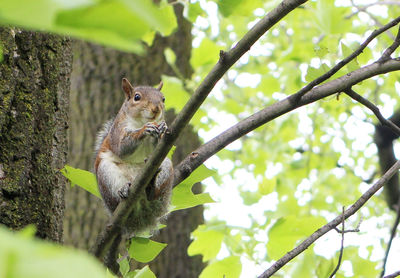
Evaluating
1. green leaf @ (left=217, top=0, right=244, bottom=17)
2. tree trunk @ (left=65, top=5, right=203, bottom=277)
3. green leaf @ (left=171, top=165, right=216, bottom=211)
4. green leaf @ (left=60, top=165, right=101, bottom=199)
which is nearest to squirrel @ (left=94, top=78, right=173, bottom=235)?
green leaf @ (left=171, top=165, right=216, bottom=211)

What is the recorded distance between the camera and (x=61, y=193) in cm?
148

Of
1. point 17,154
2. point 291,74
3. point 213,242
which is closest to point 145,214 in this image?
point 213,242

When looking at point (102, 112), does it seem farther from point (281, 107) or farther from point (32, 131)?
point (281, 107)

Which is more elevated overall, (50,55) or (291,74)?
(291,74)

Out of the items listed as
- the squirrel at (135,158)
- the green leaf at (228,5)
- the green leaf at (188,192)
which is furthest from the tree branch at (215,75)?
the squirrel at (135,158)

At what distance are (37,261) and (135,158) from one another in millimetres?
1949

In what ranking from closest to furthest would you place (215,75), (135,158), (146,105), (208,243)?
(215,75), (208,243), (135,158), (146,105)

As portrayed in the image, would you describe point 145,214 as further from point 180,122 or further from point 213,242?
point 180,122

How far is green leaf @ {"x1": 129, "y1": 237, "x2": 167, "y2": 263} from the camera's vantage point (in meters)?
1.44

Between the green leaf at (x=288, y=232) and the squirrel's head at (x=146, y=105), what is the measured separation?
2.76ft

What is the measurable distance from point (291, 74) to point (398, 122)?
34.7 inches

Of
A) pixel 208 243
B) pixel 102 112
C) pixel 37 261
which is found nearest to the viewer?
pixel 37 261

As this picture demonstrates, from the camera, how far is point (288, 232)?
182 centimetres

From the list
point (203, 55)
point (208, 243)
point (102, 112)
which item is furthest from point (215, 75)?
point (102, 112)
